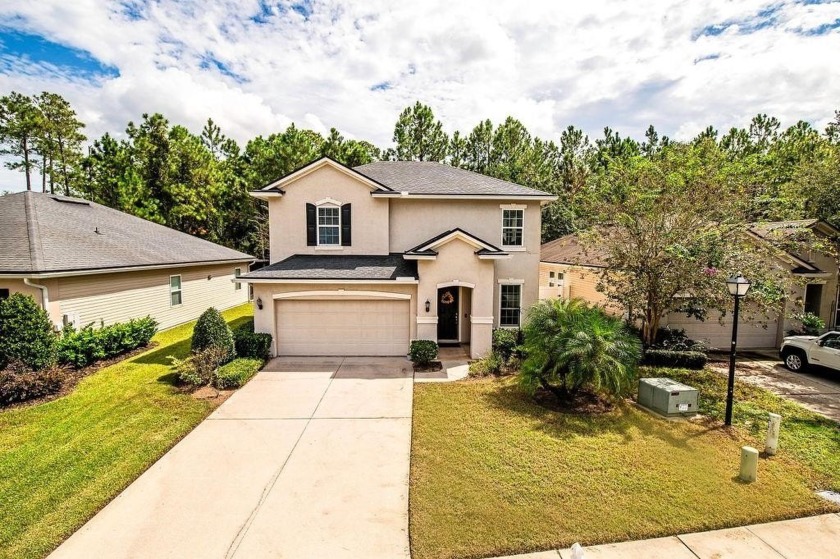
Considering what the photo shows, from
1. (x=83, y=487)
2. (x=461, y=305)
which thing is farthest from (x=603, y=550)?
(x=461, y=305)

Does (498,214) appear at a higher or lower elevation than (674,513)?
higher

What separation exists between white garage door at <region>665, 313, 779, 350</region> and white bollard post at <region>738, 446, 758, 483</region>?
8851mm

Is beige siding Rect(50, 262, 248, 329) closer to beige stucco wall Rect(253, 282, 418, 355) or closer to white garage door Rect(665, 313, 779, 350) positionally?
beige stucco wall Rect(253, 282, 418, 355)

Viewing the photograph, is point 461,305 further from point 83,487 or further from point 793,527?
point 83,487

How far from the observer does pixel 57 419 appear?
29.1 feet

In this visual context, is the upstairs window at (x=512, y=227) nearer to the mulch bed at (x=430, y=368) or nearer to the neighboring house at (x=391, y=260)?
the neighboring house at (x=391, y=260)

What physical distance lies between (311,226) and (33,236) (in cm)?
931

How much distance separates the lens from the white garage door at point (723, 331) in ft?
47.5

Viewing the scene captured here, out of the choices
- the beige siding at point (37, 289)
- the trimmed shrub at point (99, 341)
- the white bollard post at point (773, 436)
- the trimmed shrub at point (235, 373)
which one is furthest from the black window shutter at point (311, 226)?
the white bollard post at point (773, 436)

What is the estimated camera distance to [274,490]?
6.34 m

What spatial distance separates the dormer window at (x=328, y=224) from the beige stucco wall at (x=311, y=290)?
2304mm

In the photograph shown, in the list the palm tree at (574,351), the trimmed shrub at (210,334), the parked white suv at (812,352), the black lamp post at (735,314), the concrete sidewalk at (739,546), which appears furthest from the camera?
the trimmed shrub at (210,334)

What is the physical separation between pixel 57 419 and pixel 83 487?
3.78 meters

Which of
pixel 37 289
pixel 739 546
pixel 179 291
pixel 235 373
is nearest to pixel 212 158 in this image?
pixel 179 291
